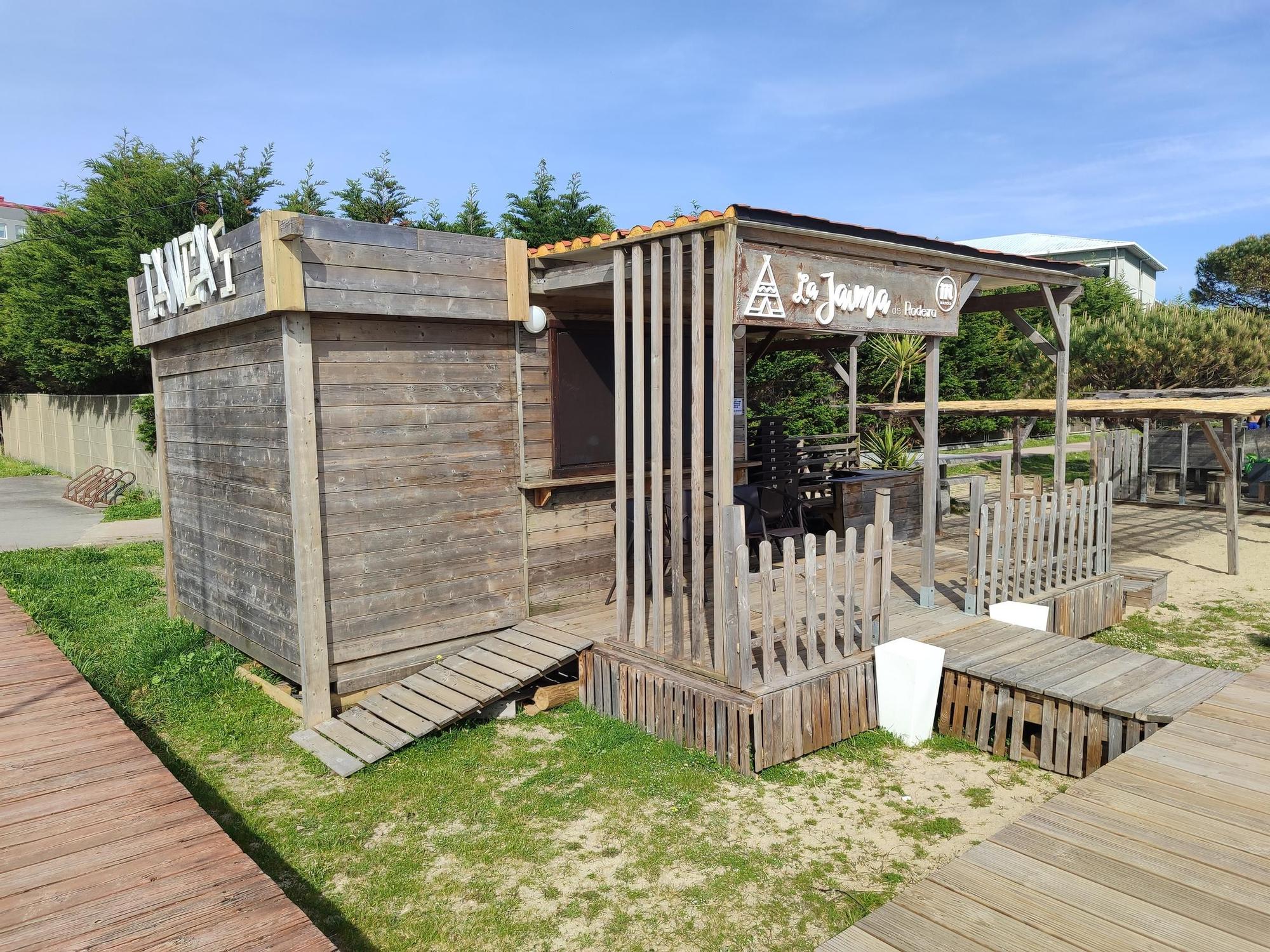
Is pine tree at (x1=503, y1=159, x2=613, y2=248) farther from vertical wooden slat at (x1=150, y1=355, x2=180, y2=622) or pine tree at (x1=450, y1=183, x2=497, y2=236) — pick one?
vertical wooden slat at (x1=150, y1=355, x2=180, y2=622)

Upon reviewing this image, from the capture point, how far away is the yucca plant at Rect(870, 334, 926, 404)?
62.3 ft

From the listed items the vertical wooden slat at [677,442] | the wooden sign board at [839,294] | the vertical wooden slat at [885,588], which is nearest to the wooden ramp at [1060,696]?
the vertical wooden slat at [885,588]

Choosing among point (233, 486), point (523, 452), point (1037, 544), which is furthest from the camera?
point (1037, 544)

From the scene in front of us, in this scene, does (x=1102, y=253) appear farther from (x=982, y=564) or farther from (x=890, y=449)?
(x=982, y=564)

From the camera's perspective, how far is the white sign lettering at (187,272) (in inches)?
225

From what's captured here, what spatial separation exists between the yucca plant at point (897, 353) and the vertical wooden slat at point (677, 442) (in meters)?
14.1

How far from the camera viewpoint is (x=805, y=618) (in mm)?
5207

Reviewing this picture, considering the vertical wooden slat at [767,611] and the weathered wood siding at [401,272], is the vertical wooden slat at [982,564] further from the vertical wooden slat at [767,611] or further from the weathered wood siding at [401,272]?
the weathered wood siding at [401,272]

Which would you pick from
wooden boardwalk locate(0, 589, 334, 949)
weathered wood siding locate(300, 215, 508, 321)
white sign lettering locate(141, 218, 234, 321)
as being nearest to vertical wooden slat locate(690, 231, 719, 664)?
weathered wood siding locate(300, 215, 508, 321)

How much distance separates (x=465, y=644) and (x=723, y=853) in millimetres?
2747

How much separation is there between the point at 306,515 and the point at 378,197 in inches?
737

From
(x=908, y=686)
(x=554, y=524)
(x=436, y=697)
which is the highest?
(x=554, y=524)

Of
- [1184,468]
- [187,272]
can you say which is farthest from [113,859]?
[1184,468]

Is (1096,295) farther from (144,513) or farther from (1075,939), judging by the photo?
(1075,939)
